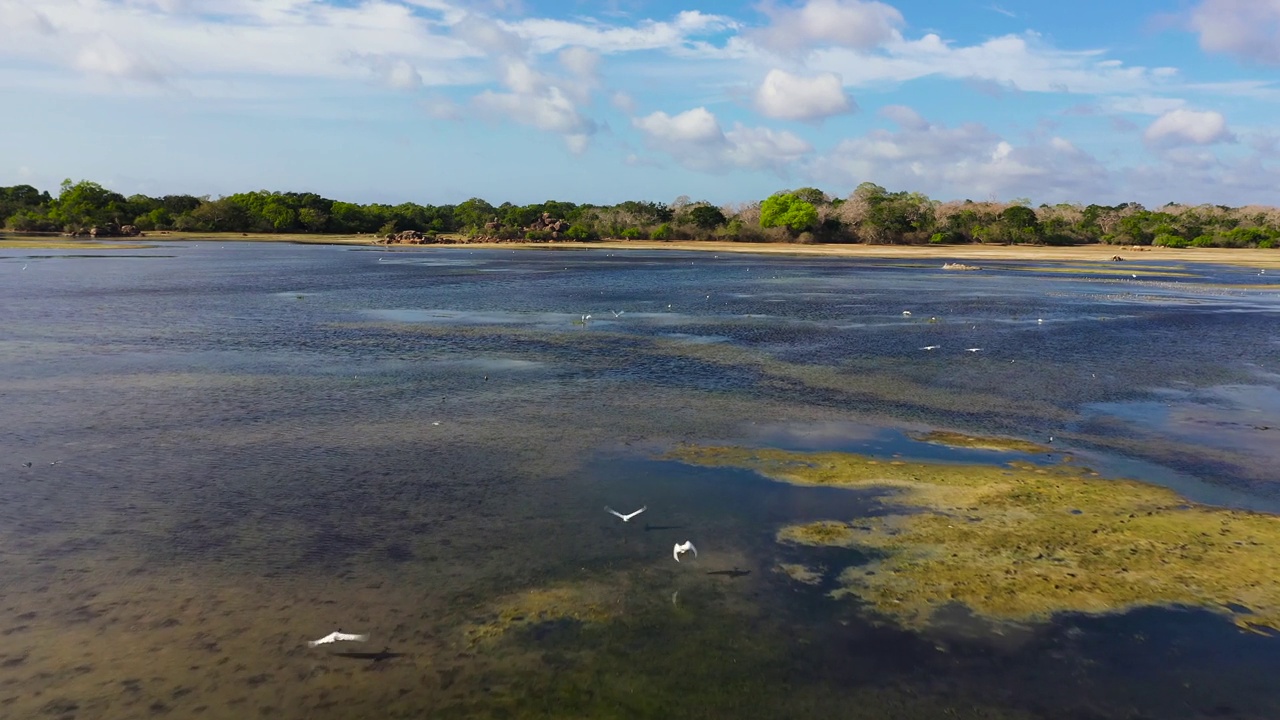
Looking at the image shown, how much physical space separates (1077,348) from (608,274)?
38783 millimetres

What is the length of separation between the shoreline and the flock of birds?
8281cm

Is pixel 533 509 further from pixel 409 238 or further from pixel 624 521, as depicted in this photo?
pixel 409 238

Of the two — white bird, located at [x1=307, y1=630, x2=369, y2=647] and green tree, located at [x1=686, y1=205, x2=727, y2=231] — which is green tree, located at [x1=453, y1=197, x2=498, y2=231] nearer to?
green tree, located at [x1=686, y1=205, x2=727, y2=231]

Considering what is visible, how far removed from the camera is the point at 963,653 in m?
8.35

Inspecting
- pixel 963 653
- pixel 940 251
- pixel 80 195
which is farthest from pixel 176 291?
pixel 80 195

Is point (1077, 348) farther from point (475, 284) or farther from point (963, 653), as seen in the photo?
point (475, 284)

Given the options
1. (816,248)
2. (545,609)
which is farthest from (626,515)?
(816,248)

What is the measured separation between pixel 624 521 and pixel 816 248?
100397 mm

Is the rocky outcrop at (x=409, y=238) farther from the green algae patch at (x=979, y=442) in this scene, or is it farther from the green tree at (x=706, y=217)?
the green algae patch at (x=979, y=442)

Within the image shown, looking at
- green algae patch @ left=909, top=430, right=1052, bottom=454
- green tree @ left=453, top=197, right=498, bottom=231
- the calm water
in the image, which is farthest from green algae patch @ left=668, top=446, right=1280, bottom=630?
green tree @ left=453, top=197, right=498, bottom=231

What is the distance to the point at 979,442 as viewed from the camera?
1583 cm

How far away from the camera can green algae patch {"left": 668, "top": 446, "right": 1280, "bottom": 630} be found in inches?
374

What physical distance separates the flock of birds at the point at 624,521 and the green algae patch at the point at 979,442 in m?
6.58

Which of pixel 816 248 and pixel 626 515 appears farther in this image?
pixel 816 248
